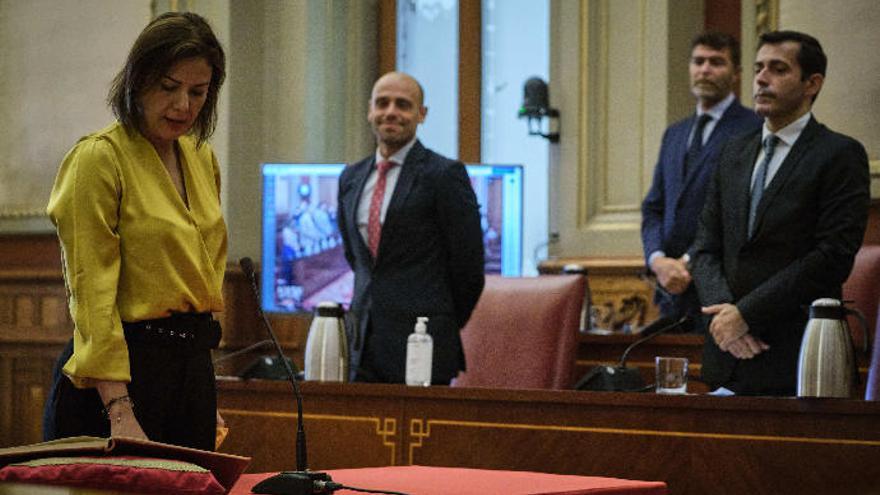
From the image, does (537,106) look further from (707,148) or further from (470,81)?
(707,148)

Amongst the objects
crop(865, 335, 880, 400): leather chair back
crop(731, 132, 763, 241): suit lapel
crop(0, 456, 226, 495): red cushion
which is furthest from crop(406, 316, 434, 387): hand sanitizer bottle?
crop(0, 456, 226, 495): red cushion

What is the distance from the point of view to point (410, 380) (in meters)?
3.80

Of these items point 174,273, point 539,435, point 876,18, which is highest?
point 876,18

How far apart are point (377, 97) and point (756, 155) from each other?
1153 mm

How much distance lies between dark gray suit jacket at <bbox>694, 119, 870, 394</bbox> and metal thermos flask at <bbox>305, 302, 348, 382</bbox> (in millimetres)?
972

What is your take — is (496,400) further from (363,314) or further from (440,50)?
(440,50)

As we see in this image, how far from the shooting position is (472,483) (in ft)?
6.83

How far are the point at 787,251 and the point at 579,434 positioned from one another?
2.32 ft

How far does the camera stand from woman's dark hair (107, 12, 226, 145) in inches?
84.9

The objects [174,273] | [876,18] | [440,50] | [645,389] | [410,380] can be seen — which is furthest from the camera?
[440,50]

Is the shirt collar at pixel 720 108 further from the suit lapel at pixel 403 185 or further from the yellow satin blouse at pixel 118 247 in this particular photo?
the yellow satin blouse at pixel 118 247

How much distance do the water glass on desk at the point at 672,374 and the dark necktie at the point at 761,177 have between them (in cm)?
36

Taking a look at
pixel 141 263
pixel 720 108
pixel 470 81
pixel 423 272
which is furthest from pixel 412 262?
pixel 470 81

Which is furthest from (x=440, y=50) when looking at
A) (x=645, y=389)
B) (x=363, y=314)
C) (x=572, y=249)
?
(x=645, y=389)
